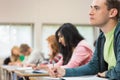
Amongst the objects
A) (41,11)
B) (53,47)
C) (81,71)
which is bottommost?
(81,71)

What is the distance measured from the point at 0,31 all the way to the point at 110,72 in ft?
18.0

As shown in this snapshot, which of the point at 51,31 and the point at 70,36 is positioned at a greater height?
the point at 51,31

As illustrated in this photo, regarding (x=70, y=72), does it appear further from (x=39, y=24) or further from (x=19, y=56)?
(x=39, y=24)

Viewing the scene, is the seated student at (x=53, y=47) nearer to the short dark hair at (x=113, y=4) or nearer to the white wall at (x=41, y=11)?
the short dark hair at (x=113, y=4)

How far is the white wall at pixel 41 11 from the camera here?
20.9ft

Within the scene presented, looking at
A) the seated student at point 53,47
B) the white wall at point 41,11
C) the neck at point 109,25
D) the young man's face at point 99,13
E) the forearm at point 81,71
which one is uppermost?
the white wall at point 41,11

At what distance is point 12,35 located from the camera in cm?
655

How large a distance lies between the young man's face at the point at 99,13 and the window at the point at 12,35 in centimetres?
509

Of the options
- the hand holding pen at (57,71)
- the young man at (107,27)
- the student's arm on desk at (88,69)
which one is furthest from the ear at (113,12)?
the hand holding pen at (57,71)

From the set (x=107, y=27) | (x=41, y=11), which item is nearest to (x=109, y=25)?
(x=107, y=27)

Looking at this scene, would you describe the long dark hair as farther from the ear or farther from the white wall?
the white wall

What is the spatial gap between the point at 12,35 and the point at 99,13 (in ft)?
17.2

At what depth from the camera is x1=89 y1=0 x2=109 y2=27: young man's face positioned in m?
1.54

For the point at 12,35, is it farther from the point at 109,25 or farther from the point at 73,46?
the point at 109,25
